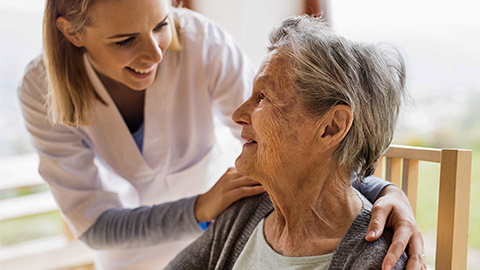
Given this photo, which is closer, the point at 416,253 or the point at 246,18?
the point at 416,253

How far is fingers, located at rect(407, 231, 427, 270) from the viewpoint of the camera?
1006 mm

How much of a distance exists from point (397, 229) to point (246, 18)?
2581 millimetres

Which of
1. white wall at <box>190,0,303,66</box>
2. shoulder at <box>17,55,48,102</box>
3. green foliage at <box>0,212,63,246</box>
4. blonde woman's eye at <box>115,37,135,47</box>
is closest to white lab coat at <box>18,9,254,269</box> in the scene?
shoulder at <box>17,55,48,102</box>

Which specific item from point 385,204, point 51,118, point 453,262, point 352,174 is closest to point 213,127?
point 51,118

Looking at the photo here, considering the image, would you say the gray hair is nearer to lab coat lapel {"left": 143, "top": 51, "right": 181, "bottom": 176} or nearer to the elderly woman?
the elderly woman

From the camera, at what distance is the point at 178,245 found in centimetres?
189

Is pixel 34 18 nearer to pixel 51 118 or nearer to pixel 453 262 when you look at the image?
pixel 51 118

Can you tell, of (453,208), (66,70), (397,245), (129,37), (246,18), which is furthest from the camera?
(246,18)

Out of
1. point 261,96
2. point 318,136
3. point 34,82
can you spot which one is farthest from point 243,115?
point 34,82

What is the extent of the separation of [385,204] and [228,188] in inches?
19.5

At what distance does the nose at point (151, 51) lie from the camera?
1.44m

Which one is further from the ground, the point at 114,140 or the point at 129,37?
the point at 129,37

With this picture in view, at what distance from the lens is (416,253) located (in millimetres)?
1023

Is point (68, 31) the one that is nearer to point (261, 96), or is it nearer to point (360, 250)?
point (261, 96)
